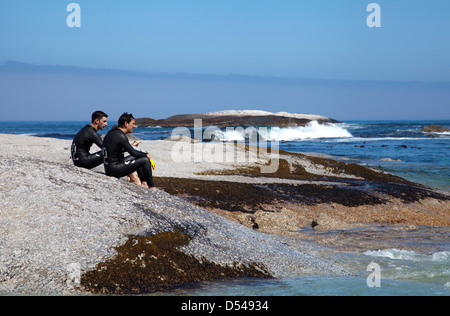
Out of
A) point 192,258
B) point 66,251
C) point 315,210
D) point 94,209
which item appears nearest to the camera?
point 66,251

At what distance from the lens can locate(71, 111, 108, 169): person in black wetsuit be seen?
1280 centimetres

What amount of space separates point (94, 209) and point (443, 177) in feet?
99.8

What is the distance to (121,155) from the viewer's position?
13.0 meters

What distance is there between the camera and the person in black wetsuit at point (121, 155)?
1260cm

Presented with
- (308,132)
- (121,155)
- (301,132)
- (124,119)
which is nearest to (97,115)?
(124,119)

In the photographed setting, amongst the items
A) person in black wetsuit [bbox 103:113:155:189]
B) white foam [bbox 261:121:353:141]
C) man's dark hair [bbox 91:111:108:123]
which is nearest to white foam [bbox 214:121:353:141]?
white foam [bbox 261:121:353:141]

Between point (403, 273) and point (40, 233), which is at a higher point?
point (40, 233)

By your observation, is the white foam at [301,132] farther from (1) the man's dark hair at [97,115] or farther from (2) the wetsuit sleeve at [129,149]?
(2) the wetsuit sleeve at [129,149]

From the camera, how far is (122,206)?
11109 millimetres

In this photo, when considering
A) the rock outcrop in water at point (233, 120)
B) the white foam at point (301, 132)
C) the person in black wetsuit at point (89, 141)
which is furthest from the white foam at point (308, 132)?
the person in black wetsuit at point (89, 141)

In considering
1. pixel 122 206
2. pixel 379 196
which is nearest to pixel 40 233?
pixel 122 206

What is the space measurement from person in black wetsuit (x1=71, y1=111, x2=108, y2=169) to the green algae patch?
156 inches
